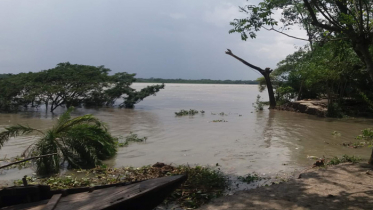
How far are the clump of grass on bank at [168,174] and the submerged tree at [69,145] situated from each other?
0.41 metres

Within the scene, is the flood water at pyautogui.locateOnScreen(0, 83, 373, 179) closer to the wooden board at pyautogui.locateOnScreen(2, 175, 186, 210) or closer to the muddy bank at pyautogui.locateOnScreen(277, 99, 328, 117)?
the muddy bank at pyautogui.locateOnScreen(277, 99, 328, 117)

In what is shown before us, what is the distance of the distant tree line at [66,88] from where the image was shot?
21719mm

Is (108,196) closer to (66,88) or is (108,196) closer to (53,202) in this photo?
(53,202)

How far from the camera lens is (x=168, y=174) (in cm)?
680

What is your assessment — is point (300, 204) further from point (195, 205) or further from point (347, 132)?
point (347, 132)

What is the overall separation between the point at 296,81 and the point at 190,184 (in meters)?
22.5

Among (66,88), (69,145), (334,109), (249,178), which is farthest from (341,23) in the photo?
(66,88)

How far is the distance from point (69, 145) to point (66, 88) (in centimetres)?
1556

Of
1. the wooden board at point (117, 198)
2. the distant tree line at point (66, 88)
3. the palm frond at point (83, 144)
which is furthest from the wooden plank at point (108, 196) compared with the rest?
the distant tree line at point (66, 88)

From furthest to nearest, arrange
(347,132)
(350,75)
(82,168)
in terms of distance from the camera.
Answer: (350,75) < (347,132) < (82,168)

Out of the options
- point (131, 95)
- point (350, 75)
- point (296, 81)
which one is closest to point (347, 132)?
point (350, 75)

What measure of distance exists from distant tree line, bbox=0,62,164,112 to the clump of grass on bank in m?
15.4

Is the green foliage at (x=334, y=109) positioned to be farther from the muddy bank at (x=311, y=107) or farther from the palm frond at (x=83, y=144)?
the palm frond at (x=83, y=144)

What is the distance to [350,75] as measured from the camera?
56.6 ft
